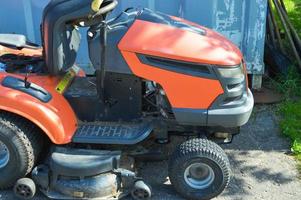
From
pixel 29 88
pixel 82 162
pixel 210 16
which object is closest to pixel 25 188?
pixel 82 162

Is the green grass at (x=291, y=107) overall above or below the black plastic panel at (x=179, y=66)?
below

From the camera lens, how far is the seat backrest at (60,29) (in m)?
3.50

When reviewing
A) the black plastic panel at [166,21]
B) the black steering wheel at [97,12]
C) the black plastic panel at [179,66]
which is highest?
the black steering wheel at [97,12]

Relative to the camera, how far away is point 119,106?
3822 mm

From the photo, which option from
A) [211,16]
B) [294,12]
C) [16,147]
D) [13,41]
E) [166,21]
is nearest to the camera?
[16,147]

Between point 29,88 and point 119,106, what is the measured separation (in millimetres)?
663

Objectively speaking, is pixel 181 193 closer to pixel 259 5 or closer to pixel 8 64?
pixel 8 64

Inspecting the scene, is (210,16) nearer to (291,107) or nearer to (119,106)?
(291,107)

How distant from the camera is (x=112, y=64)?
142 inches

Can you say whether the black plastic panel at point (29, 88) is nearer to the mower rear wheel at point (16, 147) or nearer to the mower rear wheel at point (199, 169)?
the mower rear wheel at point (16, 147)

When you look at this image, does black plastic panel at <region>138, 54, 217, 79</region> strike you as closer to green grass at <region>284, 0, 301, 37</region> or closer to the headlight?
A: the headlight

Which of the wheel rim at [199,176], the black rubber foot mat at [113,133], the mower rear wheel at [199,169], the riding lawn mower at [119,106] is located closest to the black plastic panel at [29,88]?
the riding lawn mower at [119,106]

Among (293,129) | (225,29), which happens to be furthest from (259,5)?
(293,129)

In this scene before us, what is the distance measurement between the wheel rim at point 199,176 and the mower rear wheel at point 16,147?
111 centimetres
